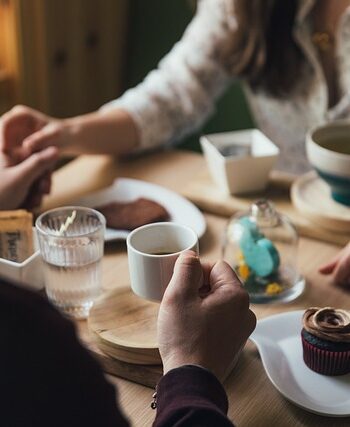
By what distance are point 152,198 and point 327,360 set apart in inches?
21.0

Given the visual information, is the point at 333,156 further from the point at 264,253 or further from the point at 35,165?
the point at 35,165

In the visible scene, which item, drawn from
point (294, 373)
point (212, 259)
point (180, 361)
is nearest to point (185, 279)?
point (180, 361)

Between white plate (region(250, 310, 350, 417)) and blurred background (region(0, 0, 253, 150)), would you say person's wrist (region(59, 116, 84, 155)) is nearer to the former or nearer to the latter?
white plate (region(250, 310, 350, 417))

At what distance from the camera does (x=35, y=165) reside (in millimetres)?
1253

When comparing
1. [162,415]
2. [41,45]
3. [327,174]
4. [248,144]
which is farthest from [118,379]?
[41,45]

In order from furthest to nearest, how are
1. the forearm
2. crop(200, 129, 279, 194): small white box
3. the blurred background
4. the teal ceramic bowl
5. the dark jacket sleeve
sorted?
the blurred background, the forearm, crop(200, 129, 279, 194): small white box, the teal ceramic bowl, the dark jacket sleeve

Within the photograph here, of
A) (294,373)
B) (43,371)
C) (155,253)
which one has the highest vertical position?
(43,371)

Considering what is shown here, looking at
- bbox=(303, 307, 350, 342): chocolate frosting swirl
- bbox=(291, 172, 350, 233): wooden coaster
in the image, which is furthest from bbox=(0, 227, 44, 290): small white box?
bbox=(291, 172, 350, 233): wooden coaster

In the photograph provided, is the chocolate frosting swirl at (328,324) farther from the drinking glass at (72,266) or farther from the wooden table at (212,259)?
the drinking glass at (72,266)

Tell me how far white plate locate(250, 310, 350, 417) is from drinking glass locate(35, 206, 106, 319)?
242 millimetres

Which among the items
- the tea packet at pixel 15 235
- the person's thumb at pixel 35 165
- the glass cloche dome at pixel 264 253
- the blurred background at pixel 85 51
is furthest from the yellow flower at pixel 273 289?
the blurred background at pixel 85 51

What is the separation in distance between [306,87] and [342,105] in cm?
11

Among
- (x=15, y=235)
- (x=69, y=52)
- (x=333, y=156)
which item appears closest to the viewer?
(x=15, y=235)

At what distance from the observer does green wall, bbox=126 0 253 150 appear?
7.88 feet
